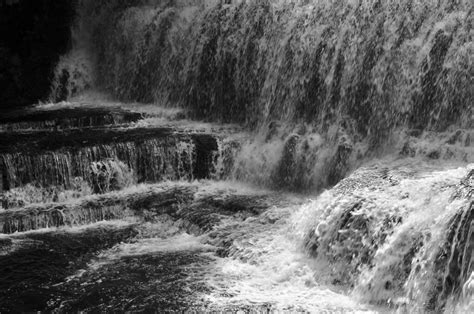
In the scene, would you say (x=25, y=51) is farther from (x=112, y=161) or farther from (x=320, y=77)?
(x=320, y=77)

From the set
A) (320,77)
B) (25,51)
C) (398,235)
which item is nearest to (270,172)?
(320,77)

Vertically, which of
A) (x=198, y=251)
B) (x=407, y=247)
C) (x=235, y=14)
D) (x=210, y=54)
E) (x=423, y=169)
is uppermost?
(x=235, y=14)

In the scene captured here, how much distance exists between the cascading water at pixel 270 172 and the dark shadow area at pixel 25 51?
1977 mm

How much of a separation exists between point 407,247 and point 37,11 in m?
15.5

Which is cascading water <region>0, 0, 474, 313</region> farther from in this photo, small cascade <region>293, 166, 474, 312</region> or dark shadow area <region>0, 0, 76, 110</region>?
dark shadow area <region>0, 0, 76, 110</region>

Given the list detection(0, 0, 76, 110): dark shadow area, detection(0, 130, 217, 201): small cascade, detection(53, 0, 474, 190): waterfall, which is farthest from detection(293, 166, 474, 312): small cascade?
detection(0, 0, 76, 110): dark shadow area

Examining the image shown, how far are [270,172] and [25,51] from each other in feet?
33.6

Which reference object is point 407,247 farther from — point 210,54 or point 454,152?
point 210,54

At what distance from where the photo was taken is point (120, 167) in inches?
500

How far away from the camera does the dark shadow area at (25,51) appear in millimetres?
Answer: 19062

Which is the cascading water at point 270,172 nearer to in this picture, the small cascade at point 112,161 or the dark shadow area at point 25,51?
the small cascade at point 112,161

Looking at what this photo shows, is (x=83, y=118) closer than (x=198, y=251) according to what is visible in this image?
No

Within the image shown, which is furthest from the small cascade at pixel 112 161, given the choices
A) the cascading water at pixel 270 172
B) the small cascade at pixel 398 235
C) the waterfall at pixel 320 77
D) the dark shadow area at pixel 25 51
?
the dark shadow area at pixel 25 51

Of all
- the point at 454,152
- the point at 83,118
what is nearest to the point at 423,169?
the point at 454,152
